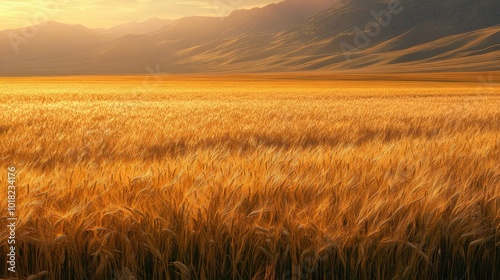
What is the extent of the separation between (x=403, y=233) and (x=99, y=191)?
4.94ft

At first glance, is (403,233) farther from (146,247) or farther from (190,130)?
(190,130)

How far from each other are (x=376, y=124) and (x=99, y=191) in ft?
24.7

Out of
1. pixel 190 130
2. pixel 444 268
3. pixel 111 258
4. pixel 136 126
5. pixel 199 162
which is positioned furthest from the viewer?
pixel 136 126

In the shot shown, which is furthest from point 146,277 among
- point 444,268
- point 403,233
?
point 444,268

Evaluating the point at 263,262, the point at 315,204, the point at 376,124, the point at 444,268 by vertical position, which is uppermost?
the point at 315,204

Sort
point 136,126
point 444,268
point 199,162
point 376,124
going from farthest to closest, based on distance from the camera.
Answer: point 376,124
point 136,126
point 199,162
point 444,268

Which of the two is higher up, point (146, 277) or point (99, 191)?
point (99, 191)

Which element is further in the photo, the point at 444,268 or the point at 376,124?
the point at 376,124

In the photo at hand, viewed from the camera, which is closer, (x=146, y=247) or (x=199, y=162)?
(x=146, y=247)

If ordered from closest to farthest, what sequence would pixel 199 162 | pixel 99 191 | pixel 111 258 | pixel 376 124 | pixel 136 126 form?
pixel 111 258 → pixel 99 191 → pixel 199 162 → pixel 136 126 → pixel 376 124

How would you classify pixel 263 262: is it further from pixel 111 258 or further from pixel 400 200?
pixel 400 200

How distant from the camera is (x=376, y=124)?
9102 millimetres

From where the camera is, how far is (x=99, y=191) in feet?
7.72

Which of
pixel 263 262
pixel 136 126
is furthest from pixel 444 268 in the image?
pixel 136 126
